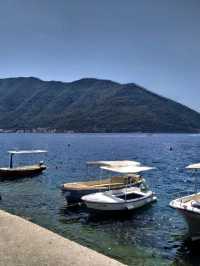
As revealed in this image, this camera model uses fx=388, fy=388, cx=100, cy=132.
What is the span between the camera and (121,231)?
89.0 ft

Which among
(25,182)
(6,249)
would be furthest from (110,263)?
(25,182)

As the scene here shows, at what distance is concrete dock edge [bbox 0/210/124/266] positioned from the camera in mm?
17000

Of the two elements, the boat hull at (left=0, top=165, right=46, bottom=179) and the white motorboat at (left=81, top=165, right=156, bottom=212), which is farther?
the boat hull at (left=0, top=165, right=46, bottom=179)

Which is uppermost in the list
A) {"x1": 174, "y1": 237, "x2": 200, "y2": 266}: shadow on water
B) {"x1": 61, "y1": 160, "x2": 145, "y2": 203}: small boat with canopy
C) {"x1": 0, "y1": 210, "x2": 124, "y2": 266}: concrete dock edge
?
{"x1": 61, "y1": 160, "x2": 145, "y2": 203}: small boat with canopy

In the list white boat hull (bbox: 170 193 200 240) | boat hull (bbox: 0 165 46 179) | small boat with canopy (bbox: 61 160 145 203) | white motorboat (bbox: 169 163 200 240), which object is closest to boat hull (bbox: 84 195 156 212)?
small boat with canopy (bbox: 61 160 145 203)

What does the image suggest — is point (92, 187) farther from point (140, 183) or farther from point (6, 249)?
point (6, 249)

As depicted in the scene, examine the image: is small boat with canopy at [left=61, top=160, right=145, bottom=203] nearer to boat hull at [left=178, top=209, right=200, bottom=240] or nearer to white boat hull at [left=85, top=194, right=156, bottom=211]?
white boat hull at [left=85, top=194, right=156, bottom=211]

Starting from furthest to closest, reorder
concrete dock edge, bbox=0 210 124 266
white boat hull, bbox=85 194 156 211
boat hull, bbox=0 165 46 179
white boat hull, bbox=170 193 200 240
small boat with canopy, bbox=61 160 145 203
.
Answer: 1. boat hull, bbox=0 165 46 179
2. small boat with canopy, bbox=61 160 145 203
3. white boat hull, bbox=85 194 156 211
4. white boat hull, bbox=170 193 200 240
5. concrete dock edge, bbox=0 210 124 266

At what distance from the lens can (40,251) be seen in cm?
1827

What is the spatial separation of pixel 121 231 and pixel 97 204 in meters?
4.22

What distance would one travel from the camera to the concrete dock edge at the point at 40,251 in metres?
17.0

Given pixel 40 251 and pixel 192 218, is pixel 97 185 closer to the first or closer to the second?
pixel 192 218

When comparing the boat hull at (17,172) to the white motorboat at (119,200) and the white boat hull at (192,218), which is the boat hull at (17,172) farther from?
the white boat hull at (192,218)

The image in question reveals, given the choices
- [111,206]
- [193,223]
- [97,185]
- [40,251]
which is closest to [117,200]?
[111,206]
